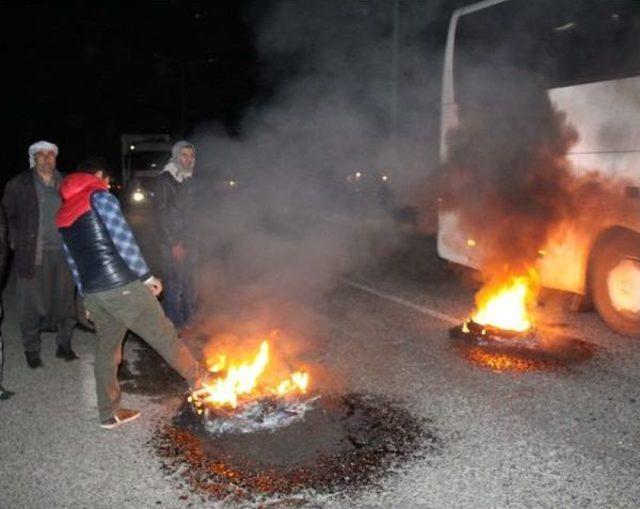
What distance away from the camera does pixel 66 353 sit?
18.8 ft

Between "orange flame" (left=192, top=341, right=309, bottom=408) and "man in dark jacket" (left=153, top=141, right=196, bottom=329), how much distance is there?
1580 mm

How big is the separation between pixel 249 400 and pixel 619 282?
4.04 metres

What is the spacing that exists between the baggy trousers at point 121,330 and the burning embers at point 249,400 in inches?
8.3

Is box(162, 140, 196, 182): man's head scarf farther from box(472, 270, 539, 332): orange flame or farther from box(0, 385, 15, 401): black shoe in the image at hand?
box(472, 270, 539, 332): orange flame

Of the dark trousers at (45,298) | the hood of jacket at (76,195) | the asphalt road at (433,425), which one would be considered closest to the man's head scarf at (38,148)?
the dark trousers at (45,298)

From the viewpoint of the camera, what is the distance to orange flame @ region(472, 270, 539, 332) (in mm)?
6098

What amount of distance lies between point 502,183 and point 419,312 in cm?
172

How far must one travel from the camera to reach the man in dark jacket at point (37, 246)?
525 cm

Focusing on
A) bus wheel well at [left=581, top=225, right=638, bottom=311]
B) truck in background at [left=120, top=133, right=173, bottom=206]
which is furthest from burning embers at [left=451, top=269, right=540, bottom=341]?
truck in background at [left=120, top=133, right=173, bottom=206]

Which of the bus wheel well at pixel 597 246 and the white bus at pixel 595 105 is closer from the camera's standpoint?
the white bus at pixel 595 105

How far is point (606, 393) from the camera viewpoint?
469 cm

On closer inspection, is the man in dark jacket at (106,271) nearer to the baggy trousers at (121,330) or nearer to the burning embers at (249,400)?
the baggy trousers at (121,330)

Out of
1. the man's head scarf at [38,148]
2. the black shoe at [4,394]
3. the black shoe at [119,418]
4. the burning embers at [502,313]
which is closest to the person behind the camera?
the black shoe at [119,418]

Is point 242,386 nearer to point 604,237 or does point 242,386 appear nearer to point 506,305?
point 506,305
